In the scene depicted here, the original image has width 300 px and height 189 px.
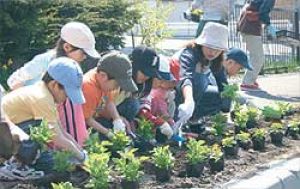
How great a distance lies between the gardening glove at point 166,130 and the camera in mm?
7071

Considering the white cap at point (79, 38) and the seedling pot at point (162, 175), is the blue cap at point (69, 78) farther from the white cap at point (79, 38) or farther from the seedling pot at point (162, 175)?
the white cap at point (79, 38)

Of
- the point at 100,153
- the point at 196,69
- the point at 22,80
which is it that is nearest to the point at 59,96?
the point at 100,153

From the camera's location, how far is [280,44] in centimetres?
1714

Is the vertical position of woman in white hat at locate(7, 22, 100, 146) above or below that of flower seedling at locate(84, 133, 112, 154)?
above

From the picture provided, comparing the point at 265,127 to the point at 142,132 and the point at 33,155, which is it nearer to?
the point at 142,132

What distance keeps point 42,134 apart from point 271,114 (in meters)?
3.68

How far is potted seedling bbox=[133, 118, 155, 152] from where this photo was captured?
679cm

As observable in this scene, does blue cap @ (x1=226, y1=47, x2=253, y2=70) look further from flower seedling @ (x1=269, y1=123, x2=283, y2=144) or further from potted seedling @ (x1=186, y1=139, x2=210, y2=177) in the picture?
potted seedling @ (x1=186, y1=139, x2=210, y2=177)

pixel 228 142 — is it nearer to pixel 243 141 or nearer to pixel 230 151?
pixel 230 151

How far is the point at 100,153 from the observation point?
5.80 m

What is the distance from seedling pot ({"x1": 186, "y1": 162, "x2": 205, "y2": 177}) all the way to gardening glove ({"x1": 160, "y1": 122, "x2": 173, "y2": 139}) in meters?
0.94

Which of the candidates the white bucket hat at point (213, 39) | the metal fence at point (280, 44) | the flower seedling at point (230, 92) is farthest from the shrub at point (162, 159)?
the metal fence at point (280, 44)

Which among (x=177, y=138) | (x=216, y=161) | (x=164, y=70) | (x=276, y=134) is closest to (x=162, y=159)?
(x=216, y=161)

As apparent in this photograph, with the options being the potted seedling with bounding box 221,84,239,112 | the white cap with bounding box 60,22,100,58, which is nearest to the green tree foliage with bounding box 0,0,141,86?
the potted seedling with bounding box 221,84,239,112
